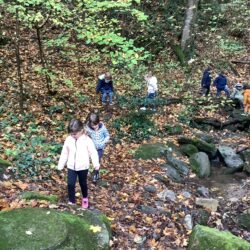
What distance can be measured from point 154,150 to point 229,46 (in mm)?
13714

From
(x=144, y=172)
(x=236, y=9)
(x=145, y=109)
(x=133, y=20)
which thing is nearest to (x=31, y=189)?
(x=144, y=172)

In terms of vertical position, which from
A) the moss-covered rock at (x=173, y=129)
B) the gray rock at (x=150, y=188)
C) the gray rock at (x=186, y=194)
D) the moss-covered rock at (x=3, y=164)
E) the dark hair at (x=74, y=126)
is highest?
the dark hair at (x=74, y=126)

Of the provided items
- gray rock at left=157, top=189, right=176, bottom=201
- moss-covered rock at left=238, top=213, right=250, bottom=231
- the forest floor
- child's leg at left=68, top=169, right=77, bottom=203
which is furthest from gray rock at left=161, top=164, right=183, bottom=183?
child's leg at left=68, top=169, right=77, bottom=203

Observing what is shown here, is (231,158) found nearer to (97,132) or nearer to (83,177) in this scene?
(97,132)

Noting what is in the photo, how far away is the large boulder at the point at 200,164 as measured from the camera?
34.6ft

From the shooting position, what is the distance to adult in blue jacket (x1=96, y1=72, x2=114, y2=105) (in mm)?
13625

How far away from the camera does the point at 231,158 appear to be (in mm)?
11523

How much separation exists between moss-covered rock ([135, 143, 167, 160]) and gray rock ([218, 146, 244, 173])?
1938 millimetres

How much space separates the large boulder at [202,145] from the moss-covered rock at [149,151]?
1118mm

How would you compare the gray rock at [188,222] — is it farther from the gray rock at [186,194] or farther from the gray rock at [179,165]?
the gray rock at [179,165]

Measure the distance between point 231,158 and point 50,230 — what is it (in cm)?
761

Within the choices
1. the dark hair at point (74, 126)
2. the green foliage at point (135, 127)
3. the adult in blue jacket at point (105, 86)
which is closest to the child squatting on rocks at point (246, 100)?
the green foliage at point (135, 127)

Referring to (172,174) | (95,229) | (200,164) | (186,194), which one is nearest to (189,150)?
(200,164)

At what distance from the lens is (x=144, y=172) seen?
960 cm
